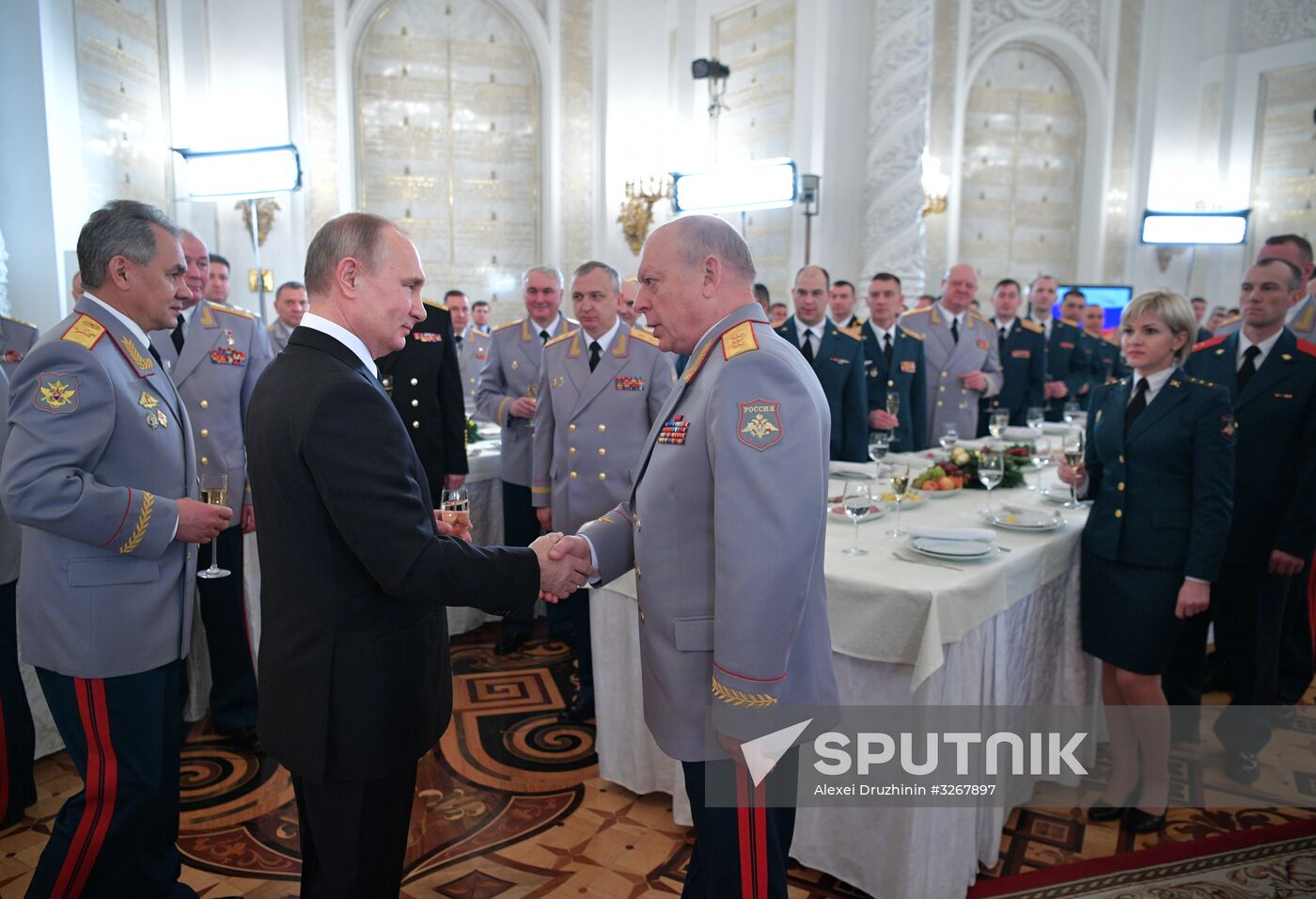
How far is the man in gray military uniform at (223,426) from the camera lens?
3.29 meters

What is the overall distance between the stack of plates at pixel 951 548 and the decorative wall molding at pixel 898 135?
6.66m

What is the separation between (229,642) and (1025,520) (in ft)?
10.2

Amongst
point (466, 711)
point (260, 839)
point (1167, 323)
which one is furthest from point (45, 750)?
point (1167, 323)

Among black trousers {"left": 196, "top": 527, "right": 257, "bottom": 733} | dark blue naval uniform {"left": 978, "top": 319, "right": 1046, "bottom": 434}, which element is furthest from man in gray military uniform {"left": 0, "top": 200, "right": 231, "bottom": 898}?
dark blue naval uniform {"left": 978, "top": 319, "right": 1046, "bottom": 434}

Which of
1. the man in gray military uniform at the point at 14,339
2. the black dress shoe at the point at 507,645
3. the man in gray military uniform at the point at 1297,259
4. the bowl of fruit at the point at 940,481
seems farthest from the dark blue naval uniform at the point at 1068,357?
the man in gray military uniform at the point at 14,339

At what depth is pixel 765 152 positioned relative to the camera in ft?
32.0

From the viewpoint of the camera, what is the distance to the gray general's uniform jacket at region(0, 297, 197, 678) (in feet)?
6.16

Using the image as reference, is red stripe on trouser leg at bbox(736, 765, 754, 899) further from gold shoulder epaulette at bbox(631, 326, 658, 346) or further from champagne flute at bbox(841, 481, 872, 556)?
gold shoulder epaulette at bbox(631, 326, 658, 346)

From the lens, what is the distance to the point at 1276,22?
39.5ft

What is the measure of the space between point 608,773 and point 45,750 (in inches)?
85.7

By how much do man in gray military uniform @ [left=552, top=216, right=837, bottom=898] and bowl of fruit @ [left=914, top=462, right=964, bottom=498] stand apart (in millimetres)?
1793

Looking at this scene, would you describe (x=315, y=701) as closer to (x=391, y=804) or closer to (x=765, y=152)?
(x=391, y=804)

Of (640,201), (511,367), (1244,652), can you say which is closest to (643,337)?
(511,367)

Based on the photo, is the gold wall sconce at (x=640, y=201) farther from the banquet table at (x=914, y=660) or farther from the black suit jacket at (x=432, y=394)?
the banquet table at (x=914, y=660)
